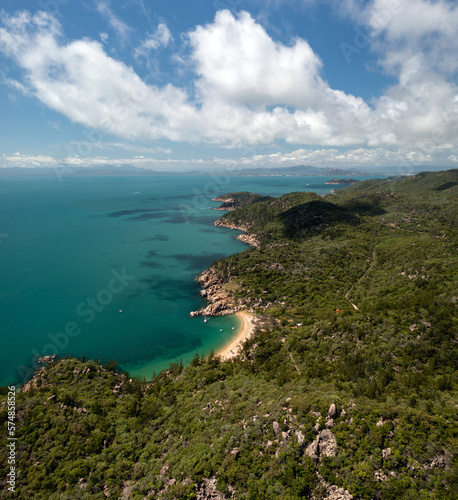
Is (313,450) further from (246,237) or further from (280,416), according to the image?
(246,237)

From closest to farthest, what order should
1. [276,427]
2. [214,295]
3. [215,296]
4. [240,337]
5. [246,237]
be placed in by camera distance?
[276,427] < [240,337] < [215,296] < [214,295] < [246,237]

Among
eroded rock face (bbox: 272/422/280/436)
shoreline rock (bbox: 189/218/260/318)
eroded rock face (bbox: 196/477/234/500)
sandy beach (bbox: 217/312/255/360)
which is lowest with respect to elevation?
sandy beach (bbox: 217/312/255/360)

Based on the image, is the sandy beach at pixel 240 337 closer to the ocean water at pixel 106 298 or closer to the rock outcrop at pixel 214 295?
the ocean water at pixel 106 298

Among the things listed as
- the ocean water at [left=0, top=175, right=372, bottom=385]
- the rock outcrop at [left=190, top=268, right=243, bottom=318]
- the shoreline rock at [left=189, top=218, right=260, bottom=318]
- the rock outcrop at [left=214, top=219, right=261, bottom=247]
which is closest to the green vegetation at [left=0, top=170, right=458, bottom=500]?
the ocean water at [left=0, top=175, right=372, bottom=385]

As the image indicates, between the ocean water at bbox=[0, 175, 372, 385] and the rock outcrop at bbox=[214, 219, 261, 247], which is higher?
the rock outcrop at bbox=[214, 219, 261, 247]

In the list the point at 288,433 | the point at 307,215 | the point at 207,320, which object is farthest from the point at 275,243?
the point at 288,433

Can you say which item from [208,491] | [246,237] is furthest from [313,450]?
[246,237]

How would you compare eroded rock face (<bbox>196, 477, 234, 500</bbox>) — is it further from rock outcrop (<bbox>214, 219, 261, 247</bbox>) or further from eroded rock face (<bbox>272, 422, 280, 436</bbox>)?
rock outcrop (<bbox>214, 219, 261, 247</bbox>)

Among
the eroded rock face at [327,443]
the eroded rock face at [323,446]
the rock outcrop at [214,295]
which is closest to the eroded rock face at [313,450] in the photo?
the eroded rock face at [323,446]
